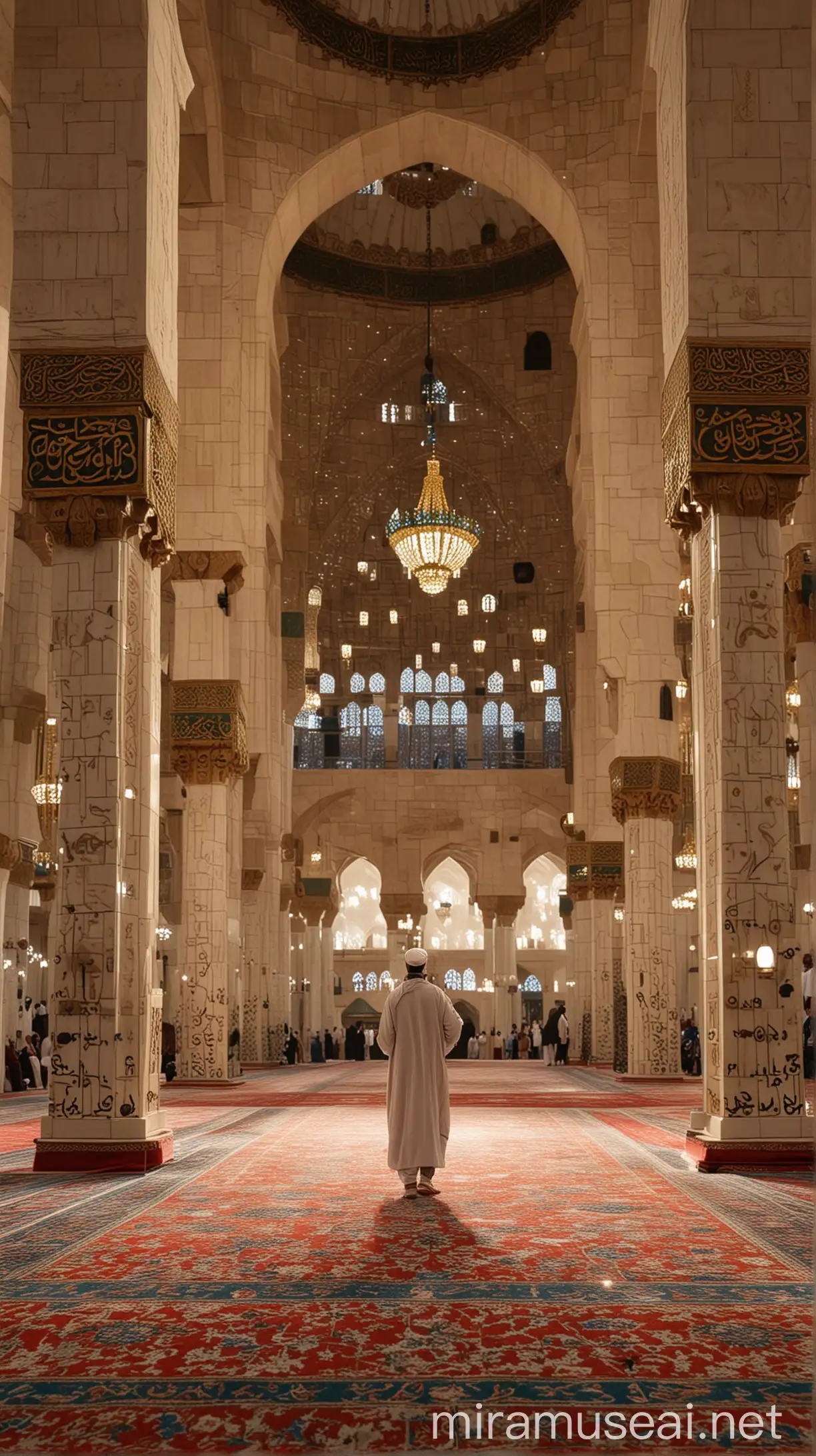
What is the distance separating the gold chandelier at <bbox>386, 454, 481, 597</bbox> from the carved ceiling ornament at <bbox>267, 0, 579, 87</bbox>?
3.59m

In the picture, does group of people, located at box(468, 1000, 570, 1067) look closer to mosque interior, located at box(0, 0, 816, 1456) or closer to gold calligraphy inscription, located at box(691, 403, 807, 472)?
mosque interior, located at box(0, 0, 816, 1456)

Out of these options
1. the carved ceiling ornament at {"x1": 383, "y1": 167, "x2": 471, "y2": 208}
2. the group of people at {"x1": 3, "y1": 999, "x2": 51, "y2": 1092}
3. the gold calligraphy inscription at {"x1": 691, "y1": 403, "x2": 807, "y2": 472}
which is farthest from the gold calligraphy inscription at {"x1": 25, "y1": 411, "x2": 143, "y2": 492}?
the carved ceiling ornament at {"x1": 383, "y1": 167, "x2": 471, "y2": 208}

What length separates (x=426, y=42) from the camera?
11.8 meters

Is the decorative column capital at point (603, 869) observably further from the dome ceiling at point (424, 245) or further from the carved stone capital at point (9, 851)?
the dome ceiling at point (424, 245)

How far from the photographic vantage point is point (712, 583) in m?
5.73

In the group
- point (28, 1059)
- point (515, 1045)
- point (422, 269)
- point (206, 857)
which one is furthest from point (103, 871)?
point (515, 1045)

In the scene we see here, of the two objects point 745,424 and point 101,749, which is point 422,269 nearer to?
point 745,424

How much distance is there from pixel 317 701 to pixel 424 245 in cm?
705

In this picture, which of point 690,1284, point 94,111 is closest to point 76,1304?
point 690,1284

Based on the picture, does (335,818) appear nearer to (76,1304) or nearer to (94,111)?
(94,111)

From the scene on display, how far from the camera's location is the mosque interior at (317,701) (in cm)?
277

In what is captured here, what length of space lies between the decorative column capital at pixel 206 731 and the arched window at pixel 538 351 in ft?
36.6

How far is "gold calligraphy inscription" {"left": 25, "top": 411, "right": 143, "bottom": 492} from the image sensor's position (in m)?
5.60

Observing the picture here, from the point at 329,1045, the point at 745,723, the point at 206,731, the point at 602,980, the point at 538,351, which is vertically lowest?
the point at 329,1045
